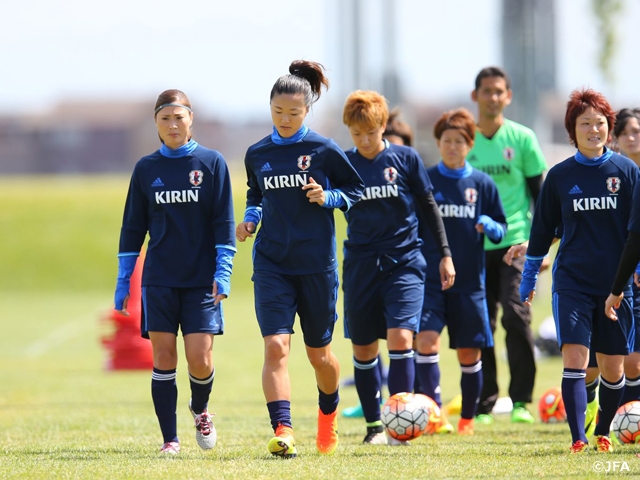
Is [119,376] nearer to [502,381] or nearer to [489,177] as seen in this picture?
[502,381]

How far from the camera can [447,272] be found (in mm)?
8141

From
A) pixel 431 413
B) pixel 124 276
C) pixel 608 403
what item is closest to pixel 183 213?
pixel 124 276

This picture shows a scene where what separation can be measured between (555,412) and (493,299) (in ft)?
3.58

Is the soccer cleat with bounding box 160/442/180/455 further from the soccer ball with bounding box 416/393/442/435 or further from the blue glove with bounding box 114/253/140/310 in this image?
the soccer ball with bounding box 416/393/442/435

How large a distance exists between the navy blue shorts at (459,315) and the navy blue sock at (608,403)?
1680mm

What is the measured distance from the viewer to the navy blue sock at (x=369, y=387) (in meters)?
8.25

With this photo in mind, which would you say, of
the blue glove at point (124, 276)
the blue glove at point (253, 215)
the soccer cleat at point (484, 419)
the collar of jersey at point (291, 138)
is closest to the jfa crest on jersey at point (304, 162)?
the collar of jersey at point (291, 138)

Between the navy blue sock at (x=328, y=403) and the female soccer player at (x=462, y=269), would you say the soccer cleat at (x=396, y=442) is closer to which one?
the navy blue sock at (x=328, y=403)

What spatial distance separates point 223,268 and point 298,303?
0.54m

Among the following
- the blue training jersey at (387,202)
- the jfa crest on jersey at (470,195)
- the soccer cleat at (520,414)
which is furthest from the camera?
the soccer cleat at (520,414)

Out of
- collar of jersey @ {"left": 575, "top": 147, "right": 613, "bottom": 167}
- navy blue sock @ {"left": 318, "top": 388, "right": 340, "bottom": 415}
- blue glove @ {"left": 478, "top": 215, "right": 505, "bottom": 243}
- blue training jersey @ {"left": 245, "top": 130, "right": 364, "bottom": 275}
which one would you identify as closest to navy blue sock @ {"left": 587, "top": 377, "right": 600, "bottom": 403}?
blue glove @ {"left": 478, "top": 215, "right": 505, "bottom": 243}

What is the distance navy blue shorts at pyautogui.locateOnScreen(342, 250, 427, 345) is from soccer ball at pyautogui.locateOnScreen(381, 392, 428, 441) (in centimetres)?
54

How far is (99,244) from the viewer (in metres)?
41.1

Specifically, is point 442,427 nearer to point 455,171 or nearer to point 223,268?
point 455,171
